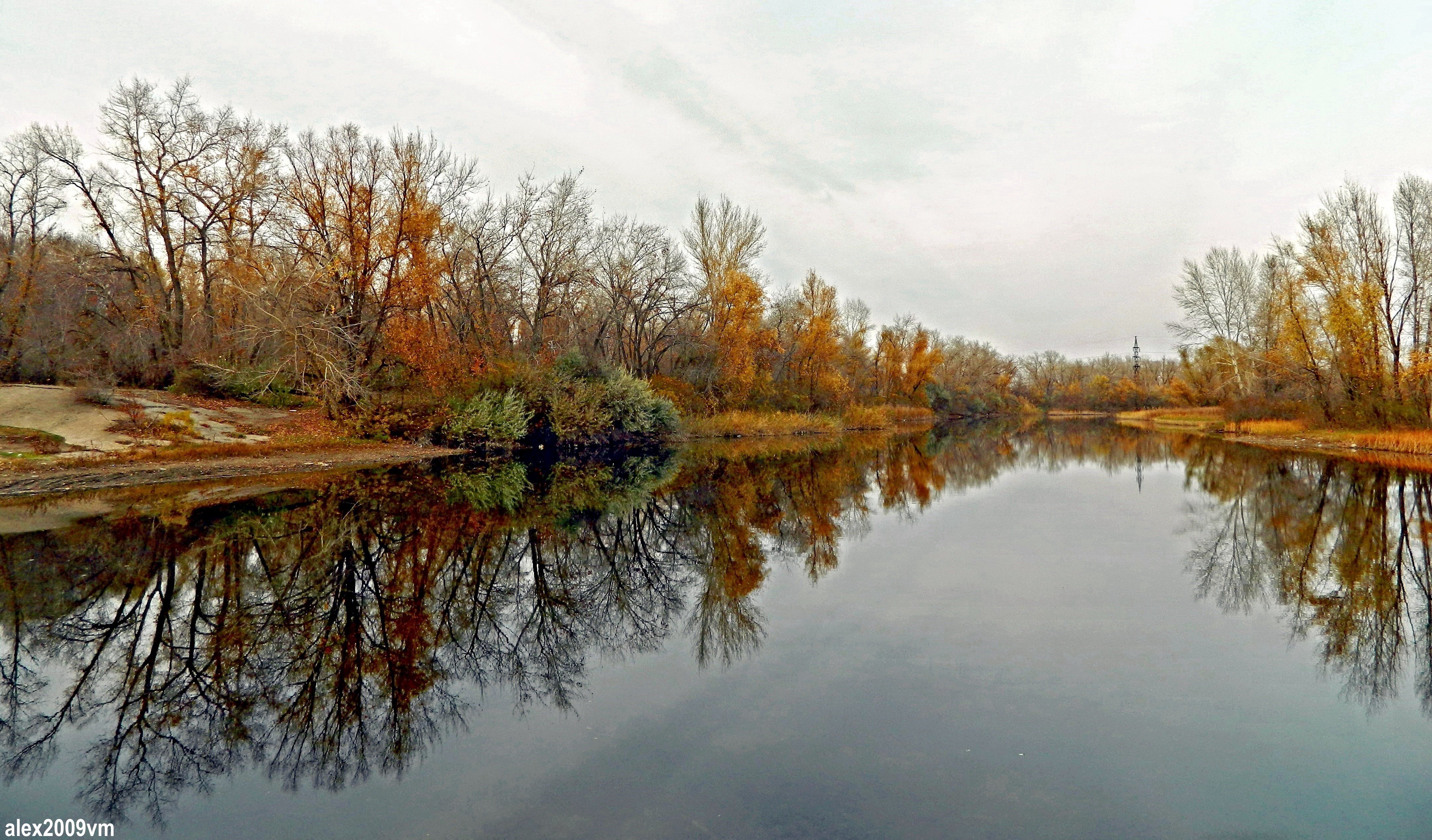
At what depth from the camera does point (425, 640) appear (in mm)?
5301

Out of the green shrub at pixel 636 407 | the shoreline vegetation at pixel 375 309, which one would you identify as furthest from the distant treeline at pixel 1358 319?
the green shrub at pixel 636 407

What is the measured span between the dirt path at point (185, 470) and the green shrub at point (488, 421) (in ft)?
7.36

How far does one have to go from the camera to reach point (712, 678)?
474 cm

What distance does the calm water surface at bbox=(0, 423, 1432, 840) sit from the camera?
3.19m

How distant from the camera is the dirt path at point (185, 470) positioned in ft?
41.6

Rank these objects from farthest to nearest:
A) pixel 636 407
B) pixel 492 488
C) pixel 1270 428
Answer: pixel 1270 428
pixel 636 407
pixel 492 488

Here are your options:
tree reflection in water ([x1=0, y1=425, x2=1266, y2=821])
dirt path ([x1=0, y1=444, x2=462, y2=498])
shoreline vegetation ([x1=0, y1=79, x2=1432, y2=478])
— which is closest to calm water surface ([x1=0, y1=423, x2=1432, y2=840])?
tree reflection in water ([x1=0, y1=425, x2=1266, y2=821])

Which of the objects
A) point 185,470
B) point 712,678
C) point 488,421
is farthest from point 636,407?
point 712,678

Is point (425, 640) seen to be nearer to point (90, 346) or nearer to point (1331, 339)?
point (90, 346)

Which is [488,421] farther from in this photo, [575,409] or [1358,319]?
[1358,319]

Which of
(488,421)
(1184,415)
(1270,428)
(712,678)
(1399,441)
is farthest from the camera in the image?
(1184,415)

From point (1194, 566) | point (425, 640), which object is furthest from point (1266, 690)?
point (425, 640)

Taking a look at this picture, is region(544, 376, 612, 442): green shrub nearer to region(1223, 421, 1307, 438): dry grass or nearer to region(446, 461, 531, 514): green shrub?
region(446, 461, 531, 514): green shrub

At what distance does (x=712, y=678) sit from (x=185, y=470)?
614 inches
